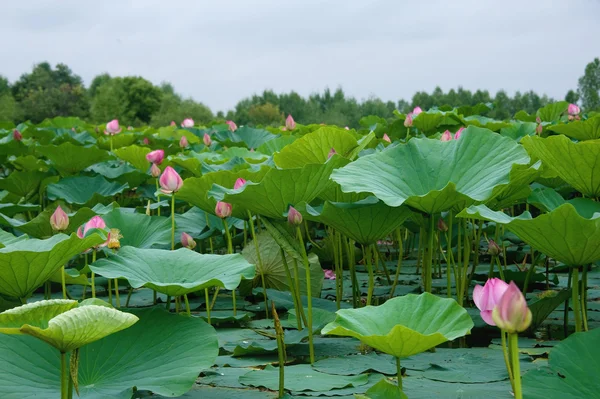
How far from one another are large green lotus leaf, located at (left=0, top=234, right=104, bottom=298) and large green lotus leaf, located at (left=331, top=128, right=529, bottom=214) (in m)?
0.65

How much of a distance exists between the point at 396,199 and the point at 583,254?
0.44 m

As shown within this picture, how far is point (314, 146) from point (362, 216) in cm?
57

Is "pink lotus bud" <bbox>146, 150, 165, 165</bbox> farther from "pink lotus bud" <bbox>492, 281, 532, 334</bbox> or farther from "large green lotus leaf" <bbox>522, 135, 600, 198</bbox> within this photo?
"pink lotus bud" <bbox>492, 281, 532, 334</bbox>

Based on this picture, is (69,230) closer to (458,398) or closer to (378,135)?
(458,398)

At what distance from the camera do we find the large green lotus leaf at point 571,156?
67.7 inches

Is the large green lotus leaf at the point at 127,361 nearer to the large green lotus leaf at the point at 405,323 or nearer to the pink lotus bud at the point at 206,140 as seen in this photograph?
the large green lotus leaf at the point at 405,323

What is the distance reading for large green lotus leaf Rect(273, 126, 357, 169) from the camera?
2232 mm

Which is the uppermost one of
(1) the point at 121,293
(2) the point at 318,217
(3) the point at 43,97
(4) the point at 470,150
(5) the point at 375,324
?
(3) the point at 43,97

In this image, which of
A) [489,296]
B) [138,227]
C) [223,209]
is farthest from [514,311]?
[138,227]

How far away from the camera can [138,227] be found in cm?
231

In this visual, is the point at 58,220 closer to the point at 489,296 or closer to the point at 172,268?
the point at 172,268

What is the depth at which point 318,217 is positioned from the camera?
1.81 metres

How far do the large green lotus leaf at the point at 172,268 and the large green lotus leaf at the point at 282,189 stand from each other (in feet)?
0.58

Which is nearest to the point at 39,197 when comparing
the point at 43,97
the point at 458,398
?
the point at 458,398
